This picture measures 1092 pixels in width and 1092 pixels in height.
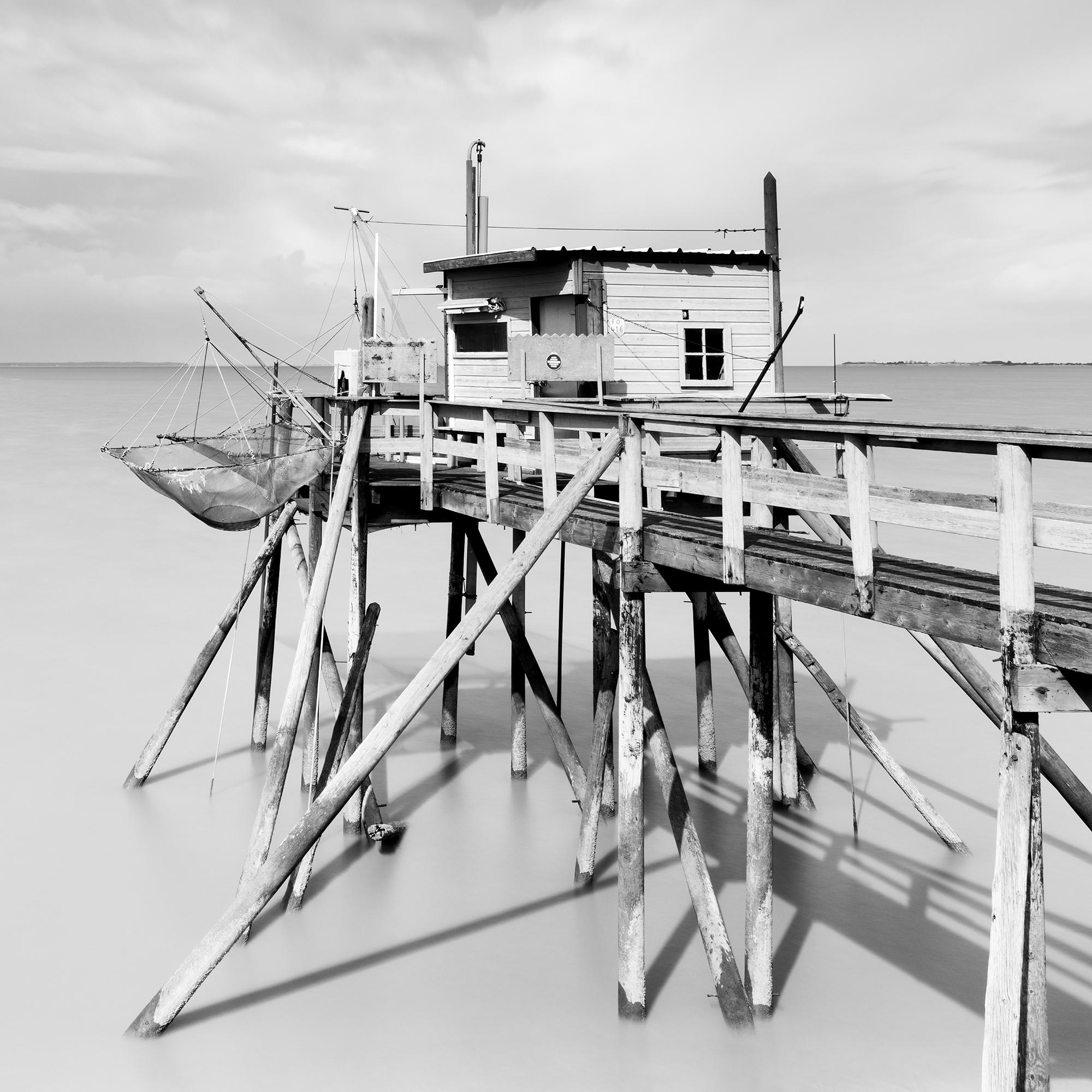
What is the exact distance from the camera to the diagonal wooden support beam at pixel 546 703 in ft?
37.5

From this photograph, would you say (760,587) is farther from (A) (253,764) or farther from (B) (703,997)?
(A) (253,764)

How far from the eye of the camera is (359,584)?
1134 cm

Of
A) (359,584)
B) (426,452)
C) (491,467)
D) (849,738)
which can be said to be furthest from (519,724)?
(491,467)

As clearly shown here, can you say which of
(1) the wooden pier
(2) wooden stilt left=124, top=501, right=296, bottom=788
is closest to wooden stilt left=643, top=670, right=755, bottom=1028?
(1) the wooden pier

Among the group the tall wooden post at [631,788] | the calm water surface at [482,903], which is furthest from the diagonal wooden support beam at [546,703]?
the tall wooden post at [631,788]

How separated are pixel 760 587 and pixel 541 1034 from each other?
3.54 m

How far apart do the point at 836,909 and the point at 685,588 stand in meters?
3.52

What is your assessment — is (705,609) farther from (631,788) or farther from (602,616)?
(631,788)

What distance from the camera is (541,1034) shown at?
8.09 metres

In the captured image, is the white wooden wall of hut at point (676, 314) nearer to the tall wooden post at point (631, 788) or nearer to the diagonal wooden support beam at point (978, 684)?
the diagonal wooden support beam at point (978, 684)

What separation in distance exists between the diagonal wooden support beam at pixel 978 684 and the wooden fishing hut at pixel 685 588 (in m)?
0.03

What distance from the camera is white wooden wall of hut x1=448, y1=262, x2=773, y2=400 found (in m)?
15.1

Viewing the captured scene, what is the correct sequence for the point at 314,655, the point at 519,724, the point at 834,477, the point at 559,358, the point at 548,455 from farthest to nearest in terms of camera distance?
1. the point at 559,358
2. the point at 519,724
3. the point at 314,655
4. the point at 548,455
5. the point at 834,477

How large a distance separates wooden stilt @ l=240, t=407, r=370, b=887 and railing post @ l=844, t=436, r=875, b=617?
15.0ft
